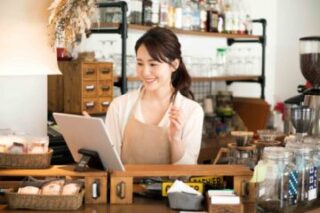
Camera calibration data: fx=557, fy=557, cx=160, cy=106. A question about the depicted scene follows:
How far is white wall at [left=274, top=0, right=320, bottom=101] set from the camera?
Answer: 255 inches

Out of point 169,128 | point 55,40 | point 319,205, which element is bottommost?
point 319,205

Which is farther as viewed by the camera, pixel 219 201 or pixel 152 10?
pixel 152 10

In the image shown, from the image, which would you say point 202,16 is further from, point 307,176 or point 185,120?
point 307,176

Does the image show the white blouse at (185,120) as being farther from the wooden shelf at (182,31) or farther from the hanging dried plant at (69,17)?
the wooden shelf at (182,31)

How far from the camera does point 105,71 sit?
3.85 m

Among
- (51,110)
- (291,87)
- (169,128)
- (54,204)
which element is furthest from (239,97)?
(54,204)

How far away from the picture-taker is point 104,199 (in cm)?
214

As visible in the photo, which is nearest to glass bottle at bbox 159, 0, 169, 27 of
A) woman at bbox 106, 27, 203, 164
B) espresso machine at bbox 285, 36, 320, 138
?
woman at bbox 106, 27, 203, 164

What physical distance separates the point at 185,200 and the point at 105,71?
6.35 ft

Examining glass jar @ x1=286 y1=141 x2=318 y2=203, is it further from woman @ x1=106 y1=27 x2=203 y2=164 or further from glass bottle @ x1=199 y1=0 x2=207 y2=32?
glass bottle @ x1=199 y1=0 x2=207 y2=32

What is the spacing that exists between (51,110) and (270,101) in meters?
3.30

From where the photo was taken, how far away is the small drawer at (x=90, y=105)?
3792 millimetres

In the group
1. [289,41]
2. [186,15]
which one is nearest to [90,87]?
[186,15]

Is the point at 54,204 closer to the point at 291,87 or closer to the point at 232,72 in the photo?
the point at 232,72
